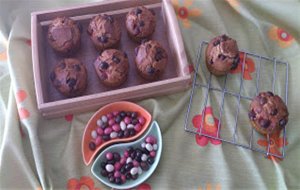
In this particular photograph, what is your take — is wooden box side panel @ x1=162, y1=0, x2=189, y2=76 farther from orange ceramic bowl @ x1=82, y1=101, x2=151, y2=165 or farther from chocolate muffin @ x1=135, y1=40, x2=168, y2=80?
orange ceramic bowl @ x1=82, y1=101, x2=151, y2=165

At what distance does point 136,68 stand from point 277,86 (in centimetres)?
45

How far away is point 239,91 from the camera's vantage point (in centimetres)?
116

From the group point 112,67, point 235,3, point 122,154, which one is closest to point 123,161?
point 122,154

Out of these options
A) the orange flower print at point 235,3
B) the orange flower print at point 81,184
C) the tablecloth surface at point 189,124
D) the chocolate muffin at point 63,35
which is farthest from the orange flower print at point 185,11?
the orange flower print at point 81,184

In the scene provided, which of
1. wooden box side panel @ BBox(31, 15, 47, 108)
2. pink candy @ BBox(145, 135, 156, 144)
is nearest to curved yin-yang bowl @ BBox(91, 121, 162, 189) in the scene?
pink candy @ BBox(145, 135, 156, 144)

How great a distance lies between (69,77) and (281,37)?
2.34ft

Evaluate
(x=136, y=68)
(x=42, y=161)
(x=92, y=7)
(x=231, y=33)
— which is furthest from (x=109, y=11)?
(x=42, y=161)

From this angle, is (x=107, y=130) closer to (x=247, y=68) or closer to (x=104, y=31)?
(x=104, y=31)

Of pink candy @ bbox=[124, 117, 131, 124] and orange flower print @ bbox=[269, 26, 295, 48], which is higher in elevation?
orange flower print @ bbox=[269, 26, 295, 48]

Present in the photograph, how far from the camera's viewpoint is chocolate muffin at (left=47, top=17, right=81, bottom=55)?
1.11 m

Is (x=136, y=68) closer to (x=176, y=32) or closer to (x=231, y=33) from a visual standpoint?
(x=176, y=32)

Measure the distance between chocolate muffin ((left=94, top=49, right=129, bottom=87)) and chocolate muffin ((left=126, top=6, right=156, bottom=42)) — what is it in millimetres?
96

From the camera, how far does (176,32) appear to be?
1125mm

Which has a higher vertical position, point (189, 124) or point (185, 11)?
point (185, 11)
